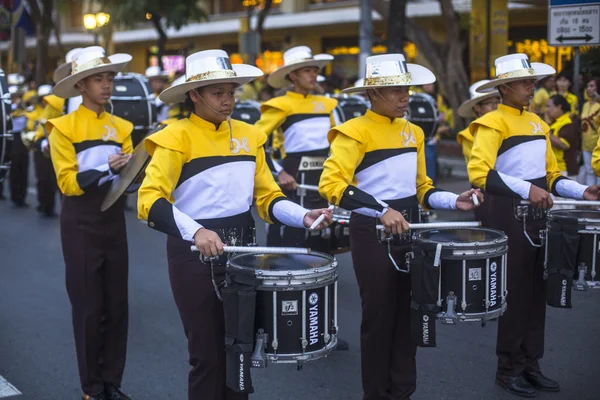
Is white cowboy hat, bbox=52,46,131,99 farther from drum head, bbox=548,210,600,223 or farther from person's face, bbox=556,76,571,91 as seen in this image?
person's face, bbox=556,76,571,91

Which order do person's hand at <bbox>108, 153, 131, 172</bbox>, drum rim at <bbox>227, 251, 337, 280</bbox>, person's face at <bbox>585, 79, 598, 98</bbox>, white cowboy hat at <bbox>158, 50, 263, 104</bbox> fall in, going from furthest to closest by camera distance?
person's face at <bbox>585, 79, 598, 98</bbox>, person's hand at <bbox>108, 153, 131, 172</bbox>, white cowboy hat at <bbox>158, 50, 263, 104</bbox>, drum rim at <bbox>227, 251, 337, 280</bbox>

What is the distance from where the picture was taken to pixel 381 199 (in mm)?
5215

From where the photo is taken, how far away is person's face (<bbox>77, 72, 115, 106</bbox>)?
5961 mm

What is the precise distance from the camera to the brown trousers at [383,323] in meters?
5.11

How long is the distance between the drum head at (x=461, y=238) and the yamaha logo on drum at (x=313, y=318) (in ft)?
2.87

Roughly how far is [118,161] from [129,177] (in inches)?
12.9

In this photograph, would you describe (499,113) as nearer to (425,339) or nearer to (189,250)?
(425,339)

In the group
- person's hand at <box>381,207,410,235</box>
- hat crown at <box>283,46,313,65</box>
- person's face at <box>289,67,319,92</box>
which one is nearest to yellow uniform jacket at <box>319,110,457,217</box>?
person's hand at <box>381,207,410,235</box>

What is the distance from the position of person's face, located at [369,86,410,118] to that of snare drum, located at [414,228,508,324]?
81 centimetres

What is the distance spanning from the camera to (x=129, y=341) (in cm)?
736

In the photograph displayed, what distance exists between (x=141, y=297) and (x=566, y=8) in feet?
18.2

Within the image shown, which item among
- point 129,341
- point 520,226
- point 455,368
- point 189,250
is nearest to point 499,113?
point 520,226

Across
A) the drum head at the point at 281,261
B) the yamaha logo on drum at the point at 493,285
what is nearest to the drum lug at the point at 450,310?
the yamaha logo on drum at the point at 493,285

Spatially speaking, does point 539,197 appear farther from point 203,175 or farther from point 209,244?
point 209,244
